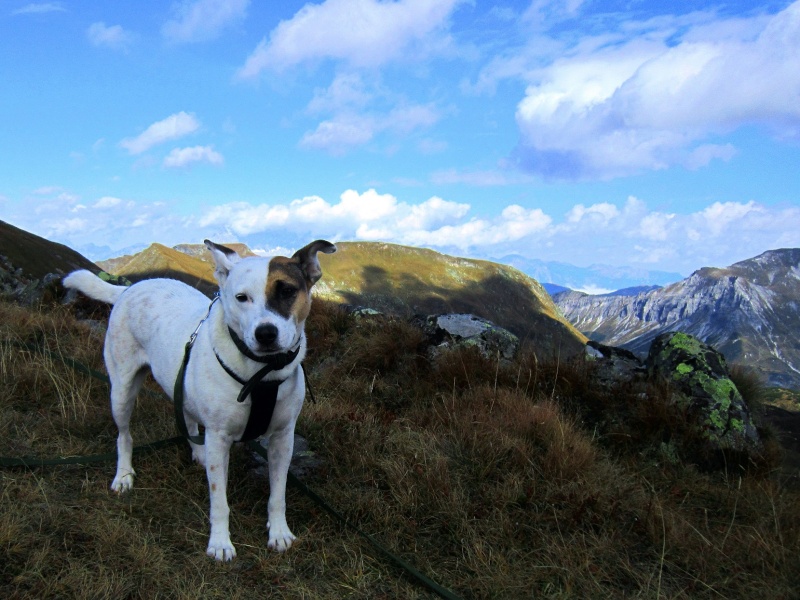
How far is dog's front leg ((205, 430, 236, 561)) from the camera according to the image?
395 centimetres

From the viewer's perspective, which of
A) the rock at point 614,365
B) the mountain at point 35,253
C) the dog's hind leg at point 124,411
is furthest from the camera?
the mountain at point 35,253

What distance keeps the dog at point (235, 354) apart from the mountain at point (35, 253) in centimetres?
9252

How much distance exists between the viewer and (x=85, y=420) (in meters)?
5.73

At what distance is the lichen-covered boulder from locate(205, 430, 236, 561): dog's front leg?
17.0 feet

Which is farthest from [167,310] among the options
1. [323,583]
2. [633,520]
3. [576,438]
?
[633,520]

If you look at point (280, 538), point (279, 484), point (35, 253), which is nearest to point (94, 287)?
point (279, 484)

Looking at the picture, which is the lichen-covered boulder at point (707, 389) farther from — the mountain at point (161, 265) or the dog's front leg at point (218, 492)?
the mountain at point (161, 265)

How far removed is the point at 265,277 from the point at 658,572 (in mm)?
3640

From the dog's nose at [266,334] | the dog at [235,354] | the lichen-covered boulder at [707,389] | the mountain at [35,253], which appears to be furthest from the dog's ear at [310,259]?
the mountain at [35,253]

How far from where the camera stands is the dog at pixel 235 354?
145 inches

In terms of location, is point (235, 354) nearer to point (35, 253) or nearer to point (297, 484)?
point (297, 484)

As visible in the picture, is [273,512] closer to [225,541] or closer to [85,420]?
[225,541]

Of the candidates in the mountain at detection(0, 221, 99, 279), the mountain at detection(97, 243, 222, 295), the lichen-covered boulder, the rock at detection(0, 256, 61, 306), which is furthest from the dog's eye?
the mountain at detection(97, 243, 222, 295)

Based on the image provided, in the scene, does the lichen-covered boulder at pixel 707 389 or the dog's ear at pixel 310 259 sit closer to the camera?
the dog's ear at pixel 310 259
